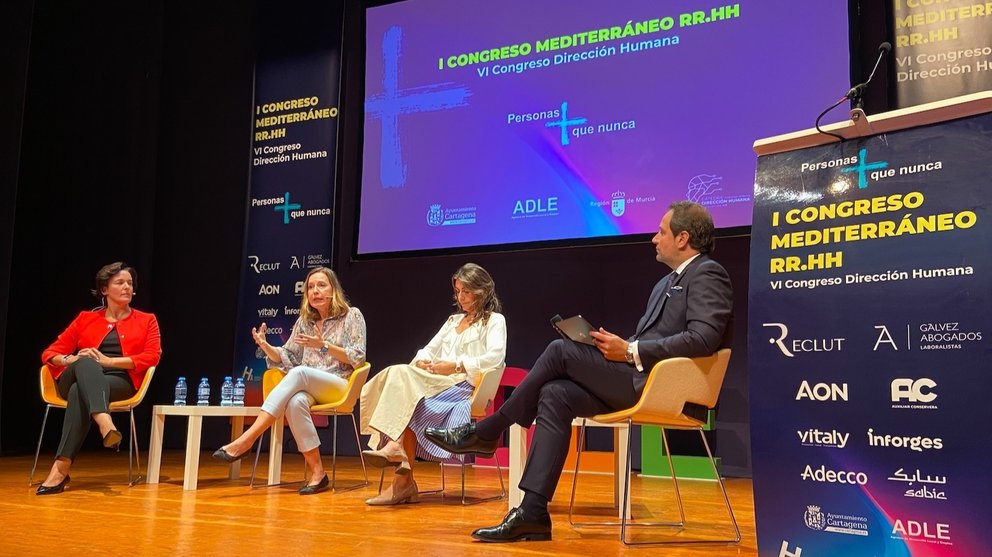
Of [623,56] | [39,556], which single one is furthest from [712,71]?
[39,556]

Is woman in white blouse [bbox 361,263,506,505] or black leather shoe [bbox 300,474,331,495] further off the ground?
woman in white blouse [bbox 361,263,506,505]

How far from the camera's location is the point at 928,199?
202 centimetres

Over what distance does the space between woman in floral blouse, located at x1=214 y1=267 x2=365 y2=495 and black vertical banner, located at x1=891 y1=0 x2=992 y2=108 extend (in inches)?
128

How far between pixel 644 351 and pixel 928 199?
3.39ft

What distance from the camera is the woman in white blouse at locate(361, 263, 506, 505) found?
3748mm

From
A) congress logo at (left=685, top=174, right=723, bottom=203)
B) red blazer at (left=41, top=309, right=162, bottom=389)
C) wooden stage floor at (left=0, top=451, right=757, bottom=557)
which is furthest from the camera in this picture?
congress logo at (left=685, top=174, right=723, bottom=203)

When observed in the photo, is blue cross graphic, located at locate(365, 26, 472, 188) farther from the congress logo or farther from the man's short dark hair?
the man's short dark hair

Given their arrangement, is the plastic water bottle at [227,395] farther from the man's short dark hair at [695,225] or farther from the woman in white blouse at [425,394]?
the man's short dark hair at [695,225]

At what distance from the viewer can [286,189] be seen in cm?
663

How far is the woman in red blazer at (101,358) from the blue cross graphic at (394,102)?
6.57 feet

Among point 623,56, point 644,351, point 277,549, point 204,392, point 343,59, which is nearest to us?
point 277,549

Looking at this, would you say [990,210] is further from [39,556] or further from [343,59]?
[343,59]

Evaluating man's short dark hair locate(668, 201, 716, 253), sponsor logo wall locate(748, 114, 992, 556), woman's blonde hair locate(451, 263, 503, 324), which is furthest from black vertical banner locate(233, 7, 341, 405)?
sponsor logo wall locate(748, 114, 992, 556)

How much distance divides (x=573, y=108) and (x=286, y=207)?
7.89ft
